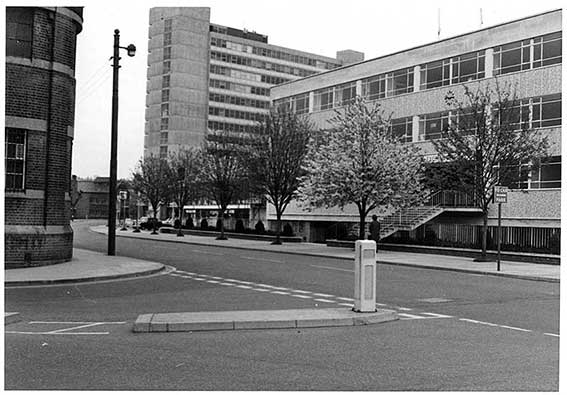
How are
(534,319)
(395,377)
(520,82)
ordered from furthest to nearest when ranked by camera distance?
(520,82) → (534,319) → (395,377)

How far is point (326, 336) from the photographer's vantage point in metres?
9.98

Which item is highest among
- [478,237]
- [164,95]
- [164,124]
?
[164,95]

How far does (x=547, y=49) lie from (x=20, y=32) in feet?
89.3

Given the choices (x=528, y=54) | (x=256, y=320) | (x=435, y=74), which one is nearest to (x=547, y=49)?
(x=528, y=54)

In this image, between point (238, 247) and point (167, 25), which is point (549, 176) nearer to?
point (238, 247)

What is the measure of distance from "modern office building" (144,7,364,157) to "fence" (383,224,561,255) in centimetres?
8376

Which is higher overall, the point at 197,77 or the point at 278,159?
the point at 197,77

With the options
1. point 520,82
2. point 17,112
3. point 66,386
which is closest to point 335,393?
point 66,386

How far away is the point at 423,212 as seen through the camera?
3975cm

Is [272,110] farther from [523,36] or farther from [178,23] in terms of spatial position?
[178,23]

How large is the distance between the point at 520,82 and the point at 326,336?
103 feet

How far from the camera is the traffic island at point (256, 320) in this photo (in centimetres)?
1045

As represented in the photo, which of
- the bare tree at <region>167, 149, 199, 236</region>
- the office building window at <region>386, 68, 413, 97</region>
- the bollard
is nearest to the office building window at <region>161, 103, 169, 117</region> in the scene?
the bare tree at <region>167, 149, 199, 236</region>

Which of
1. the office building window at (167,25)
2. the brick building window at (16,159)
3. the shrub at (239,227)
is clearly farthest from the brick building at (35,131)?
the office building window at (167,25)
